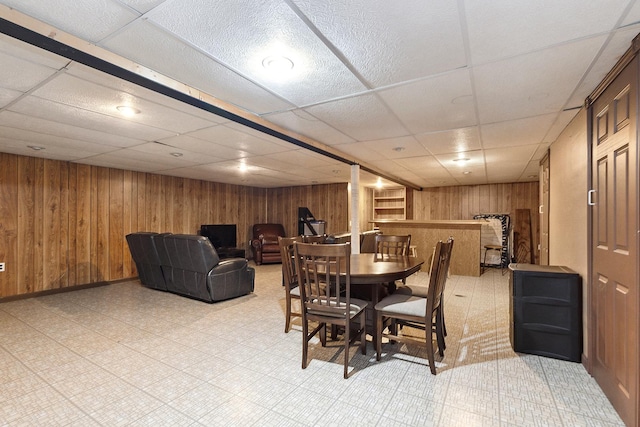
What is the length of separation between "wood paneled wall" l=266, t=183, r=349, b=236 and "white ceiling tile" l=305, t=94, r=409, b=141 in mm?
4730

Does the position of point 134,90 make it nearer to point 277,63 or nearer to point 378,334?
point 277,63

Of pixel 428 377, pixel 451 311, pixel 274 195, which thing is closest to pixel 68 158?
pixel 274 195

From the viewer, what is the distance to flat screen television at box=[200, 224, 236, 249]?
705 cm

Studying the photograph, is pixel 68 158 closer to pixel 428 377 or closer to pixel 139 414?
pixel 139 414

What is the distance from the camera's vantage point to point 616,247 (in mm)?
1820

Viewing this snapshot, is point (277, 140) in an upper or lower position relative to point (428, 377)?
upper

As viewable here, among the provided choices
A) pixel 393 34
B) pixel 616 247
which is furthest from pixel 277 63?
pixel 616 247

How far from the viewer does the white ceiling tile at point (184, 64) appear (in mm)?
1584

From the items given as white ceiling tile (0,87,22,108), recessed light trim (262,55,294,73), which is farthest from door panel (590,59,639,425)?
white ceiling tile (0,87,22,108)

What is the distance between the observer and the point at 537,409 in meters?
1.87

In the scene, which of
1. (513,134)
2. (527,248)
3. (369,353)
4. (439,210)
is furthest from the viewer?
(439,210)

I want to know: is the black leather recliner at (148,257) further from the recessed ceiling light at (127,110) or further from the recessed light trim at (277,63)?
the recessed light trim at (277,63)

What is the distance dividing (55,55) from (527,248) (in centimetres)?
921

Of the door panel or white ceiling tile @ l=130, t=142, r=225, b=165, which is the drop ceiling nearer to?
white ceiling tile @ l=130, t=142, r=225, b=165
